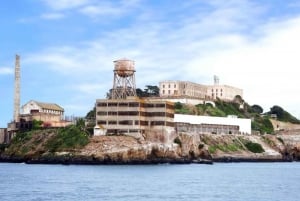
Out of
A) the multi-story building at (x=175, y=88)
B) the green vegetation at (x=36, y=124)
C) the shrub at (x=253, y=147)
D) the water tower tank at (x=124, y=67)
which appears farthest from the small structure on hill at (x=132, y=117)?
the multi-story building at (x=175, y=88)

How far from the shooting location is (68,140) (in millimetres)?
135750

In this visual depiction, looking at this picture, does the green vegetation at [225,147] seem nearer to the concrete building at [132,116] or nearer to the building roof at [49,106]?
the concrete building at [132,116]

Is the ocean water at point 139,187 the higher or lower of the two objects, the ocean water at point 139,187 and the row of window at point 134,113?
the lower

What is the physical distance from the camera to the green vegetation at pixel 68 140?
134 metres

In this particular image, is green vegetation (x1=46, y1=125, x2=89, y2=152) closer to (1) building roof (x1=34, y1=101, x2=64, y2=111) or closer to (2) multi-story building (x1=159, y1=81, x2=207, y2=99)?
(1) building roof (x1=34, y1=101, x2=64, y2=111)

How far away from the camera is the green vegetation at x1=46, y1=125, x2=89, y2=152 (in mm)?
134025

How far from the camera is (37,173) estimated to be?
103 meters

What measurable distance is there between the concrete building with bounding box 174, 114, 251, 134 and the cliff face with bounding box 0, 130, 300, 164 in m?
3.33

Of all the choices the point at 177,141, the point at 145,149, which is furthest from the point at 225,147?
the point at 145,149

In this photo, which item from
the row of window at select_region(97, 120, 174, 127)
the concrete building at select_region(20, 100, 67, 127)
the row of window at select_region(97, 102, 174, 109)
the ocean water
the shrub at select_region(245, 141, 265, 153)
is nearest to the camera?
the ocean water

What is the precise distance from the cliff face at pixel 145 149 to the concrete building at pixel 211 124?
3335mm

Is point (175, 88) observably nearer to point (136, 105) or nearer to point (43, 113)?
point (43, 113)

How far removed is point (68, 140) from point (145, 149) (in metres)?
15.0

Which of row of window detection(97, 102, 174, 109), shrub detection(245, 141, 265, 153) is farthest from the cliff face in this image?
row of window detection(97, 102, 174, 109)
